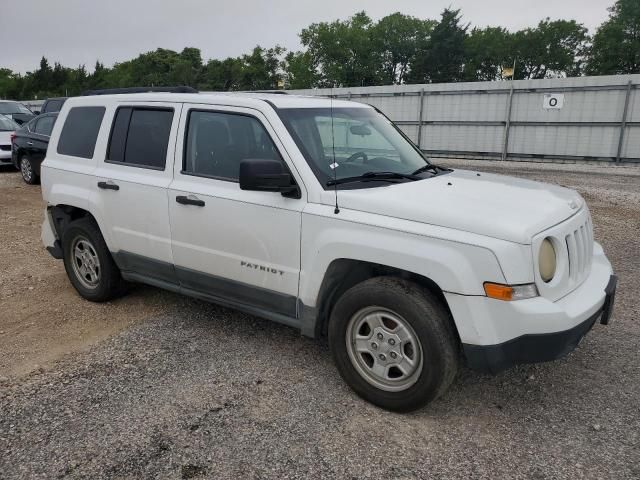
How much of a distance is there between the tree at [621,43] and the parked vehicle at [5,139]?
211 feet

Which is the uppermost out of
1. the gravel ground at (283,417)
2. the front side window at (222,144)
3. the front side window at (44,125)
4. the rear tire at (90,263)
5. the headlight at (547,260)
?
the front side window at (222,144)

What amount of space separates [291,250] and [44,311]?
283 centimetres

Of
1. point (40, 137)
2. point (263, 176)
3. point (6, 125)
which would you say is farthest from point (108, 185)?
point (6, 125)

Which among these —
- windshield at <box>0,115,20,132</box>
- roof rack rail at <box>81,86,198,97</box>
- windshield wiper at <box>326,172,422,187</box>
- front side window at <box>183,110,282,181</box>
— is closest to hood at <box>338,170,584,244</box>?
windshield wiper at <box>326,172,422,187</box>

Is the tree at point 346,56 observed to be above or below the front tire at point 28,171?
above

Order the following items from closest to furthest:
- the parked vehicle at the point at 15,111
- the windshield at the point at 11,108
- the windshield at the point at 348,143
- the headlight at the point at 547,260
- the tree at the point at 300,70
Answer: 1. the headlight at the point at 547,260
2. the windshield at the point at 348,143
3. the parked vehicle at the point at 15,111
4. the windshield at the point at 11,108
5. the tree at the point at 300,70

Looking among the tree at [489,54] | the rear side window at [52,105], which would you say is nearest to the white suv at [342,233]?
the rear side window at [52,105]

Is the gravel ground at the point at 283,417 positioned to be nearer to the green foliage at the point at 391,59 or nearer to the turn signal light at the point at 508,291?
the turn signal light at the point at 508,291

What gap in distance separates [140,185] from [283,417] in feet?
7.27

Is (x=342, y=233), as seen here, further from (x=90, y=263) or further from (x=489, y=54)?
(x=489, y=54)

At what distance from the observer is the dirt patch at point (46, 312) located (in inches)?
163

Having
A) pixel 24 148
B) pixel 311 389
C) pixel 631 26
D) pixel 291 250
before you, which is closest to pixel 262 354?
pixel 311 389

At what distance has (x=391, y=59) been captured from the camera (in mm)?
82562

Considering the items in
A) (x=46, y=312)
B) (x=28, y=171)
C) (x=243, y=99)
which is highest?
(x=243, y=99)
